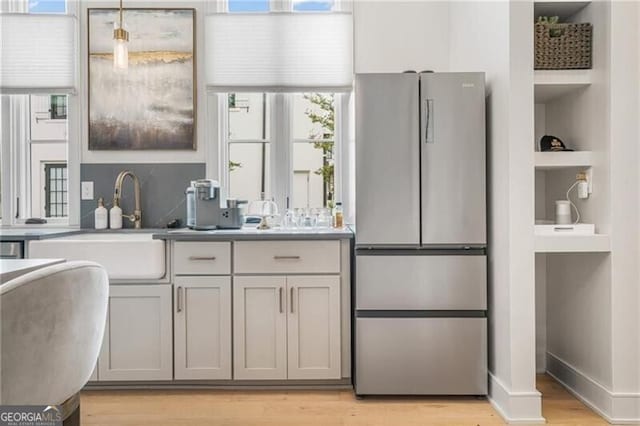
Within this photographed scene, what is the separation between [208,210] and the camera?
2865 millimetres

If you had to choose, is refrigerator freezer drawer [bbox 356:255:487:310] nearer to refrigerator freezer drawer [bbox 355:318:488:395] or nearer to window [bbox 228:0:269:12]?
refrigerator freezer drawer [bbox 355:318:488:395]

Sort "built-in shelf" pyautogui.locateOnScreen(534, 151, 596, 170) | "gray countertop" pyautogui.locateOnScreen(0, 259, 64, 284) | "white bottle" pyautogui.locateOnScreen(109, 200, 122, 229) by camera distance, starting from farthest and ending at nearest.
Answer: "white bottle" pyautogui.locateOnScreen(109, 200, 122, 229) → "built-in shelf" pyautogui.locateOnScreen(534, 151, 596, 170) → "gray countertop" pyautogui.locateOnScreen(0, 259, 64, 284)

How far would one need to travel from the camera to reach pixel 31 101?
3295 millimetres

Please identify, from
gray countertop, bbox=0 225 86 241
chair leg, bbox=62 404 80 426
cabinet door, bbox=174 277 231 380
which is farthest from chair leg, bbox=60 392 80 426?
gray countertop, bbox=0 225 86 241

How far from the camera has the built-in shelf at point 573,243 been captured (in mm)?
2223

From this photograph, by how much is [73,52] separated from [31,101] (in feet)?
1.69

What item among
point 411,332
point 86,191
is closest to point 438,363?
point 411,332

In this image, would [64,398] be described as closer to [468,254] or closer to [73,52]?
[468,254]

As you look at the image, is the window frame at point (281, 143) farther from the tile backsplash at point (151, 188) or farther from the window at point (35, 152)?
the window at point (35, 152)

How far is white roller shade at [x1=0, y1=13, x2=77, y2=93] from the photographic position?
3.12m

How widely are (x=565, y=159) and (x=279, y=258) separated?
1.61 m

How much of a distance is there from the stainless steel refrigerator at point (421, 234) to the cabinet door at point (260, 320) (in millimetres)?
447

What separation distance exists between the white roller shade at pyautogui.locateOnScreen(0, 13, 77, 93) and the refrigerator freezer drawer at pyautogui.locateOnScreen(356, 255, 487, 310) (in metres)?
2.50

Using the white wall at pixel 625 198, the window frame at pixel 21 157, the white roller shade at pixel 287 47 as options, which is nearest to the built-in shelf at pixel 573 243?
the white wall at pixel 625 198
